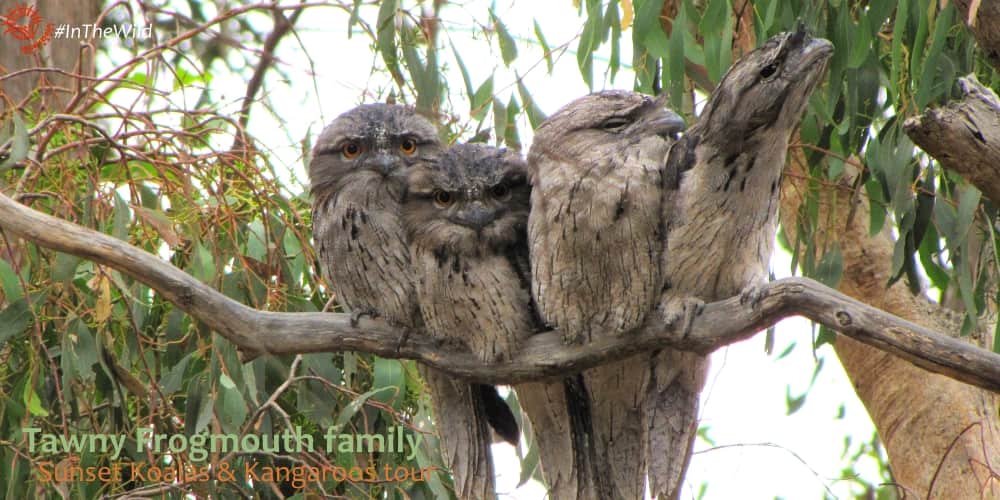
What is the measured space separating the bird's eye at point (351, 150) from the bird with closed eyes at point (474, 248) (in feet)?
0.96

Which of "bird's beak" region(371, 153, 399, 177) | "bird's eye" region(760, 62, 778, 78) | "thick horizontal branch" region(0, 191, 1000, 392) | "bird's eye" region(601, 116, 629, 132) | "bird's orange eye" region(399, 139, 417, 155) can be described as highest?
"bird's orange eye" region(399, 139, 417, 155)

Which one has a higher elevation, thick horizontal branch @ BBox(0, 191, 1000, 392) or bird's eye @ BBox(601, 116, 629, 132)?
bird's eye @ BBox(601, 116, 629, 132)

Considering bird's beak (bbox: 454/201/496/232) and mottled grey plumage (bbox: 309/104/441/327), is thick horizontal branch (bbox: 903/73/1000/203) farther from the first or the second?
mottled grey plumage (bbox: 309/104/441/327)

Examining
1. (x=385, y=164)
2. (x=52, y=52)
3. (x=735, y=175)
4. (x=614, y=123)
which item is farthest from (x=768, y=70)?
(x=52, y=52)

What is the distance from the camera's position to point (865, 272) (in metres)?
4.68

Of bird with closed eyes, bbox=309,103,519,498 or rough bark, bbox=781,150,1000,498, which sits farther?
rough bark, bbox=781,150,1000,498

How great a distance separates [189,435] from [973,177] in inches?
95.3

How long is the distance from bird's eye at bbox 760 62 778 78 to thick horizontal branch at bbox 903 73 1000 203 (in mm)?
335

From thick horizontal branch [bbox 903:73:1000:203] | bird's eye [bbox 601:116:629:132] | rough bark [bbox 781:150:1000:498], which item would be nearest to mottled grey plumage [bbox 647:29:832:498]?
bird's eye [bbox 601:116:629:132]

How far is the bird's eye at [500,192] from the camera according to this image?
2.99m

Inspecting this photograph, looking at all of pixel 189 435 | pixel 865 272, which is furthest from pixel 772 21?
pixel 189 435

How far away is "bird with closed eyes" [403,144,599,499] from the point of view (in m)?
2.96

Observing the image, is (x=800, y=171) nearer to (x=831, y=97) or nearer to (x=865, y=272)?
(x=865, y=272)

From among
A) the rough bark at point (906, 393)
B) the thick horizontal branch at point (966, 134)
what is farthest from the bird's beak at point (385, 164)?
the rough bark at point (906, 393)
